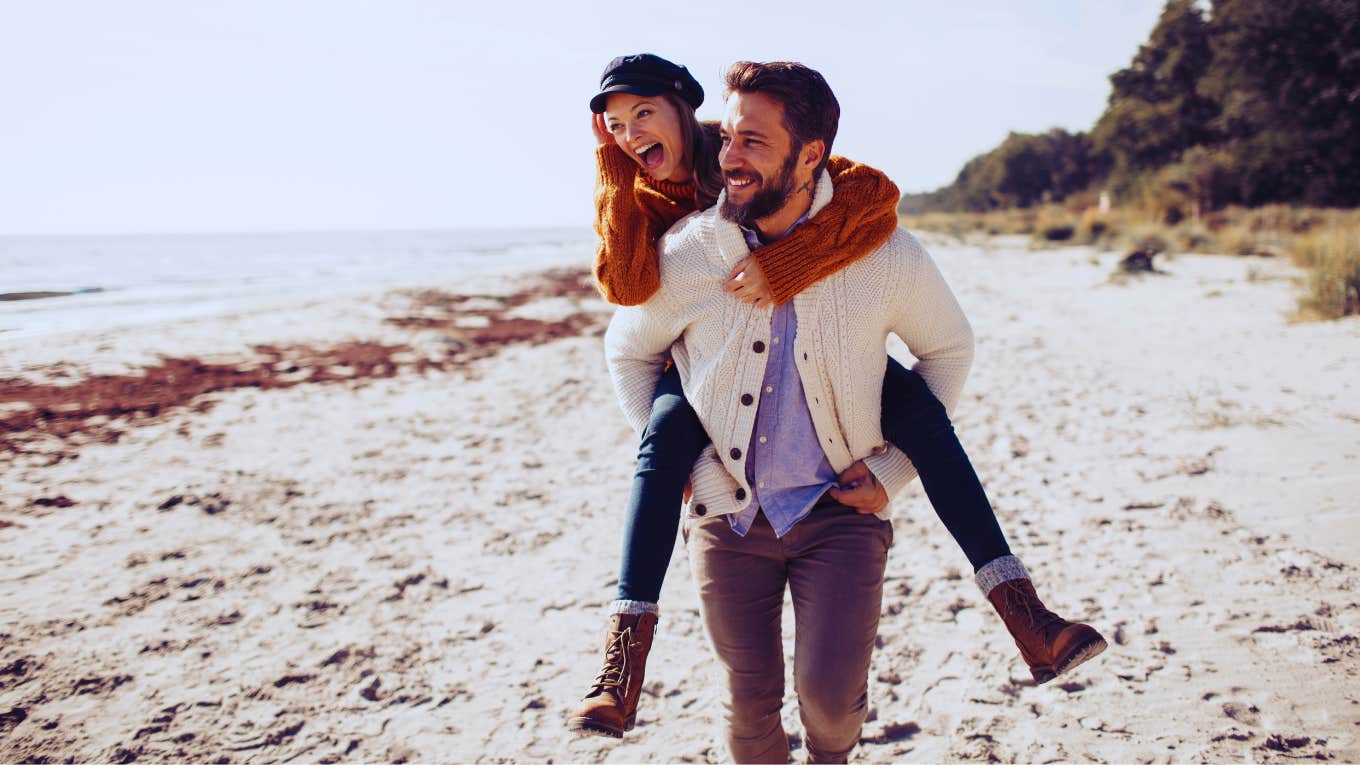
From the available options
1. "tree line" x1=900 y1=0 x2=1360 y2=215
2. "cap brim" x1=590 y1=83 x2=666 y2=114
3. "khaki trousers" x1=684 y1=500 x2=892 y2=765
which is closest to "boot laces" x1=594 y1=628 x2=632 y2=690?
"khaki trousers" x1=684 y1=500 x2=892 y2=765

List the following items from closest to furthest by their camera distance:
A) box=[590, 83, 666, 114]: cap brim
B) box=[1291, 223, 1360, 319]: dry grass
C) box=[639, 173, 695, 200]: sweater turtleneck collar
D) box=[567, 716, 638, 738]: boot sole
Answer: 1. box=[567, 716, 638, 738]: boot sole
2. box=[590, 83, 666, 114]: cap brim
3. box=[639, 173, 695, 200]: sweater turtleneck collar
4. box=[1291, 223, 1360, 319]: dry grass

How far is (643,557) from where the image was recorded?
6.64 ft

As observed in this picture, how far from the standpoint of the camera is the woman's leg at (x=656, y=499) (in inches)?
79.4

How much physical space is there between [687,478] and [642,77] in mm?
1118

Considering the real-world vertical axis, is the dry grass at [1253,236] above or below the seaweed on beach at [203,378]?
above

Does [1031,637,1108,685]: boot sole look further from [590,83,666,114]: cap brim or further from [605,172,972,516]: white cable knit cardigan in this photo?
[590,83,666,114]: cap brim

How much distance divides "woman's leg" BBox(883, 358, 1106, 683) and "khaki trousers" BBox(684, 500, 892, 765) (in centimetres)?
22

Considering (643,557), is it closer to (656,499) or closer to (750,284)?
(656,499)

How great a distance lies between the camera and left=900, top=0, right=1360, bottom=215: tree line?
20469 millimetres

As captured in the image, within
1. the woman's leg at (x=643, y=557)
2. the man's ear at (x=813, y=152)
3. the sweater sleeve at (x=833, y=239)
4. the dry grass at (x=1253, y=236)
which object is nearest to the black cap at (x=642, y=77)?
the man's ear at (x=813, y=152)

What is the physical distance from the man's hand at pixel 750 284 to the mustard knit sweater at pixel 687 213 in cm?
3

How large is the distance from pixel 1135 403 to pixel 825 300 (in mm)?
5980

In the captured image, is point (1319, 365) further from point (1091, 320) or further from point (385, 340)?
point (385, 340)

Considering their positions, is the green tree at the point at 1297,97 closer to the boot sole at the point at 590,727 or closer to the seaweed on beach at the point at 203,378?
the seaweed on beach at the point at 203,378
